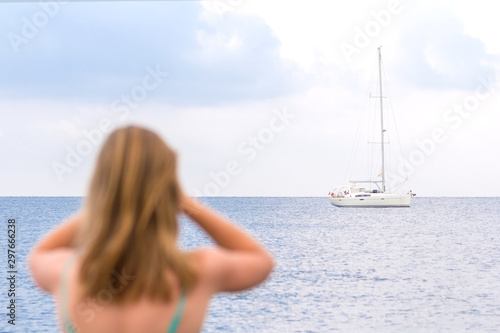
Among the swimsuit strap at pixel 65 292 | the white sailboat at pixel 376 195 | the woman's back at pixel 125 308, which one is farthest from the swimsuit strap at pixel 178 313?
the white sailboat at pixel 376 195

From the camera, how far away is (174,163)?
1439mm

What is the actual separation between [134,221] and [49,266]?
0.28 meters

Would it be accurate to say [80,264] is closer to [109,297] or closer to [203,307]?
[109,297]

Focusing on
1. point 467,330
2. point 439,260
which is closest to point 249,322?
point 467,330

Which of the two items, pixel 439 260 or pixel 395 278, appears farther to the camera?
pixel 439 260

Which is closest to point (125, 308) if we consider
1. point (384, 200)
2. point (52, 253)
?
point (52, 253)

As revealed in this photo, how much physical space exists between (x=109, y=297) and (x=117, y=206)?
0.23 m

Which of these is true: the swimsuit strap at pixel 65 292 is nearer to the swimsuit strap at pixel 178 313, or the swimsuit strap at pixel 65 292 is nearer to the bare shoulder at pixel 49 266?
the bare shoulder at pixel 49 266

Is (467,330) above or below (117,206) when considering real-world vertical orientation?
below

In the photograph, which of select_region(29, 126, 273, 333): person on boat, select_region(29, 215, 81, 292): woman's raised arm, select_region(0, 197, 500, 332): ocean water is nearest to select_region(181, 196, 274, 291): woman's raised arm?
select_region(29, 126, 273, 333): person on boat

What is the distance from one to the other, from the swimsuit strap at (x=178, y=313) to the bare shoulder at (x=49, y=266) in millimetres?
287

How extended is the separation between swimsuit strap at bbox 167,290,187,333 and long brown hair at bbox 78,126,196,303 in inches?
1.7

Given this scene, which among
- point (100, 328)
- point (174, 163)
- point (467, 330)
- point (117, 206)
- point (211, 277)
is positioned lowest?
point (467, 330)

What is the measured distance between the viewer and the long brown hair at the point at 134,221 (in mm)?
1379
